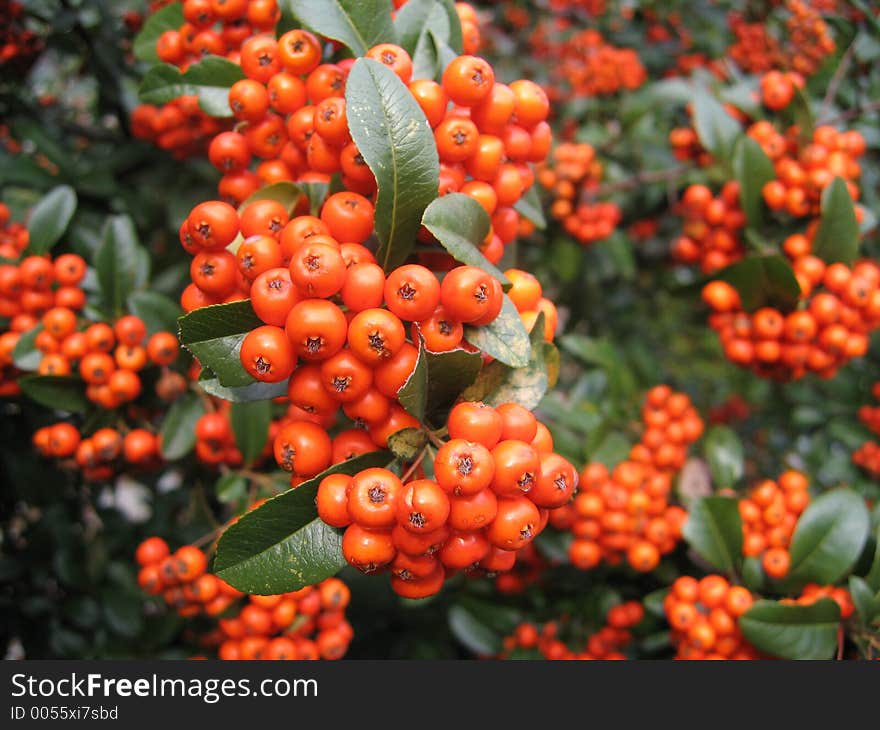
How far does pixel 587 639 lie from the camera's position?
11.5 ft

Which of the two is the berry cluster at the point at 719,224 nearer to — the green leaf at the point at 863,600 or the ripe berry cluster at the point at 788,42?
the ripe berry cluster at the point at 788,42

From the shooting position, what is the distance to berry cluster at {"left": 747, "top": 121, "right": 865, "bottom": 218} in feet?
10.3

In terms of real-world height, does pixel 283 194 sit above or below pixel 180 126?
above

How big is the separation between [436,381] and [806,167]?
8.44 ft

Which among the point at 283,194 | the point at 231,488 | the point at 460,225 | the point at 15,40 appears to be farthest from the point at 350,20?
the point at 15,40

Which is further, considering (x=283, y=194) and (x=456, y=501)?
(x=283, y=194)

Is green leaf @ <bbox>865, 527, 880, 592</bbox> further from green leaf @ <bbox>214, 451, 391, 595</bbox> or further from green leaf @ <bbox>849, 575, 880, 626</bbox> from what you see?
green leaf @ <bbox>214, 451, 391, 595</bbox>

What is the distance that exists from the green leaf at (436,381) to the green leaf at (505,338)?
0.07 metres

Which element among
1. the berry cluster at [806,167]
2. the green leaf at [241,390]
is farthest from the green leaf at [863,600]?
the green leaf at [241,390]

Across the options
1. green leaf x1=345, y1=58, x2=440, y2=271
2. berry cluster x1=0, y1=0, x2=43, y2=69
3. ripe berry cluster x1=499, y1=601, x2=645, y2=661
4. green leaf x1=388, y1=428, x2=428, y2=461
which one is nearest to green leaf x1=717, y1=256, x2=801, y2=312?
ripe berry cluster x1=499, y1=601, x2=645, y2=661

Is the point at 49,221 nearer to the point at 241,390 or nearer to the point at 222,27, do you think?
→ the point at 222,27

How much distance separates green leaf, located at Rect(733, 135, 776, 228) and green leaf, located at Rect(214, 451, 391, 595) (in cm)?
247

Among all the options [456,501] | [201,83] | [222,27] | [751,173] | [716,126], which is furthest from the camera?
[716,126]

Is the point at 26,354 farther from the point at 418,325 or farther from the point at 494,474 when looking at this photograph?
the point at 494,474
